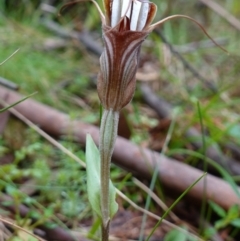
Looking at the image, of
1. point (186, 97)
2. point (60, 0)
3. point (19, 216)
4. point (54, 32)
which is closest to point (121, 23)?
point (19, 216)

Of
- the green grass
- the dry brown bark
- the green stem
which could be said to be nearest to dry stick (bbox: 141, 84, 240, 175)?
the green grass

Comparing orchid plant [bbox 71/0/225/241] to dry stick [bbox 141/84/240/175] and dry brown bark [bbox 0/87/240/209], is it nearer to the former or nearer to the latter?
dry brown bark [bbox 0/87/240/209]

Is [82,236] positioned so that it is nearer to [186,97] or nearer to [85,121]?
[85,121]

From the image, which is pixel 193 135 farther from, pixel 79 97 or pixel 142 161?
pixel 79 97

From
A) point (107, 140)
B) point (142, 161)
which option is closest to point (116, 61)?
point (107, 140)

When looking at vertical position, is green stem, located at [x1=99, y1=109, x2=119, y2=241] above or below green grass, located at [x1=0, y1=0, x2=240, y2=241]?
above

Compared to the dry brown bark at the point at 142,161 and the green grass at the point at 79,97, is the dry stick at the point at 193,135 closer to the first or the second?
the green grass at the point at 79,97

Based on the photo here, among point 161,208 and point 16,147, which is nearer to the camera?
point 161,208
